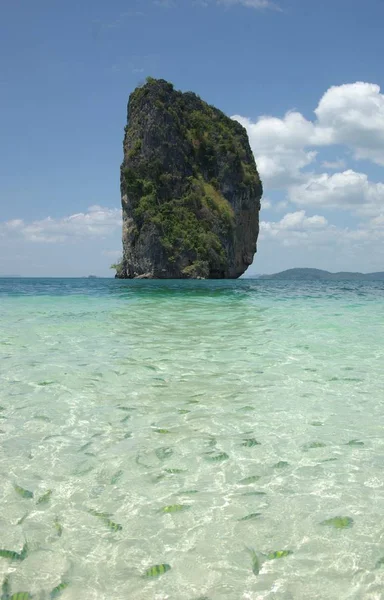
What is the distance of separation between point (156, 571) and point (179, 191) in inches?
3789

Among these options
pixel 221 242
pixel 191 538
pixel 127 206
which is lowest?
pixel 191 538

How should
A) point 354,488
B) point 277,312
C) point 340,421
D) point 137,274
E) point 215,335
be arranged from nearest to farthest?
point 354,488
point 340,421
point 215,335
point 277,312
point 137,274

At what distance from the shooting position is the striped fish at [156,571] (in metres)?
3.13

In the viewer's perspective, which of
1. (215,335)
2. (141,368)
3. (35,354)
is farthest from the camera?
(215,335)

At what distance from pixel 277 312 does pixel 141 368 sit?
43.6ft

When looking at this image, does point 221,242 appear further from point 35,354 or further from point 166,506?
point 166,506

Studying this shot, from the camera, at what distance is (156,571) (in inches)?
124

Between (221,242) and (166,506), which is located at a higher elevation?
(221,242)

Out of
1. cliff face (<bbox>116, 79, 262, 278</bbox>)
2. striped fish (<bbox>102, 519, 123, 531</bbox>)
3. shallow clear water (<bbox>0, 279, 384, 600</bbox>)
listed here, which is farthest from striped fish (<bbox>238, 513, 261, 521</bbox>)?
cliff face (<bbox>116, 79, 262, 278</bbox>)

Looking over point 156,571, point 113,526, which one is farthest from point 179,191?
point 156,571

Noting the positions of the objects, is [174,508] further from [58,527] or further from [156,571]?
[58,527]

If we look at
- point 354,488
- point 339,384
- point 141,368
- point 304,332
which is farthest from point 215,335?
point 354,488

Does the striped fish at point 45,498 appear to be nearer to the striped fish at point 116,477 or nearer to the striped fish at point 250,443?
the striped fish at point 116,477

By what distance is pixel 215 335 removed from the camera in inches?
547
